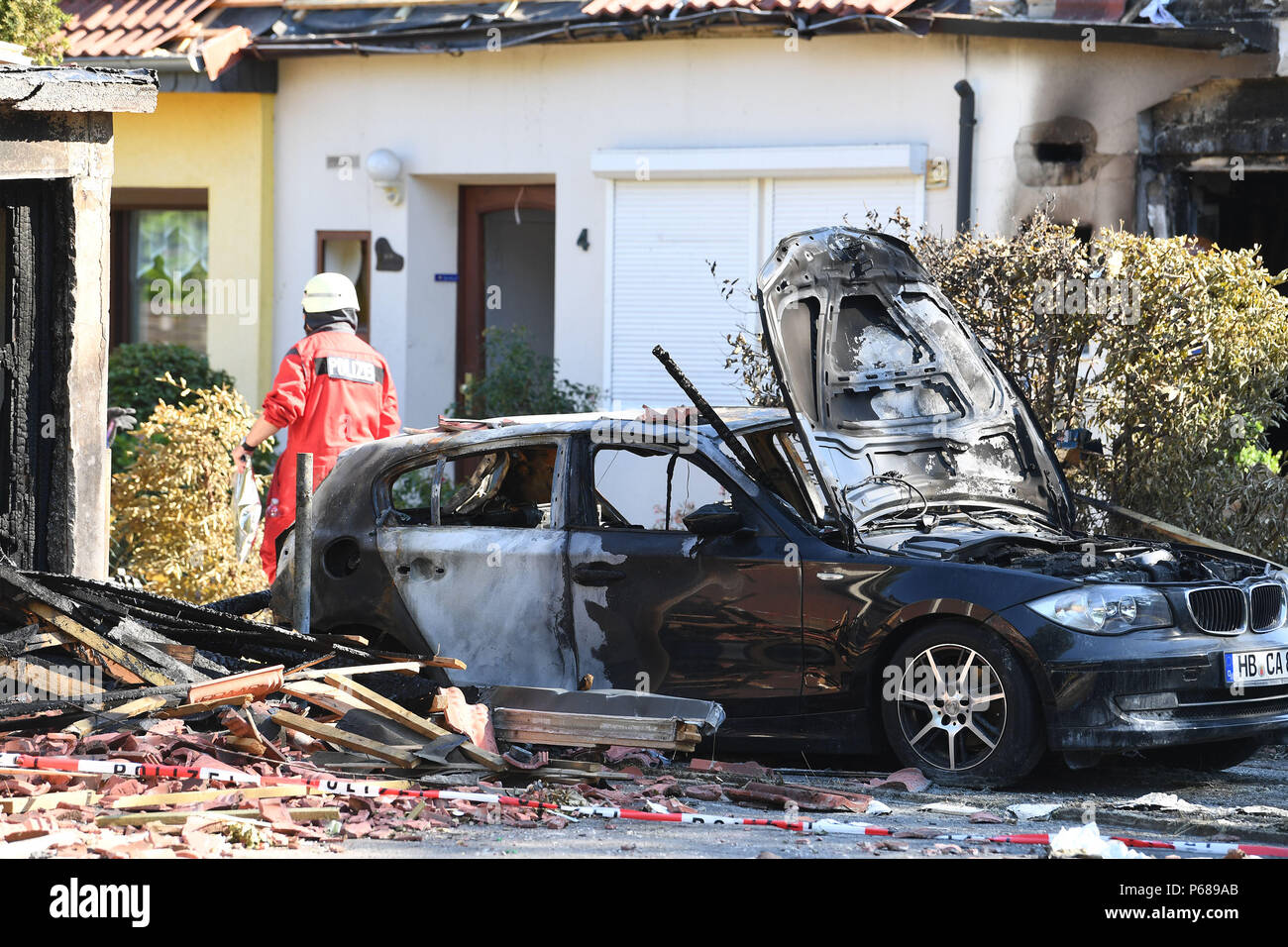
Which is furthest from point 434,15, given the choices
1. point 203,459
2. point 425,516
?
point 425,516

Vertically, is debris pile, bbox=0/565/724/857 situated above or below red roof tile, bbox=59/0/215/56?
below

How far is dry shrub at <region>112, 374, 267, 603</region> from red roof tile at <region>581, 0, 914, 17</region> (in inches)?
193

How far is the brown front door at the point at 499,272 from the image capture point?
1609 centimetres

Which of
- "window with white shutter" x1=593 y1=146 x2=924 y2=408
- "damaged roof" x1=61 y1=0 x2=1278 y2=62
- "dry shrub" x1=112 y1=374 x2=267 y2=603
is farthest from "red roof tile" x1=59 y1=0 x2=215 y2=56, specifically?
"dry shrub" x1=112 y1=374 x2=267 y2=603

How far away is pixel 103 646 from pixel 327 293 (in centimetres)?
289

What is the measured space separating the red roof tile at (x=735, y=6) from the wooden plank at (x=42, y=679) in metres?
8.18

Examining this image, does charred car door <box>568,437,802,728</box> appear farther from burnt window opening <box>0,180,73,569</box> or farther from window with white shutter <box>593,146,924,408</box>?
window with white shutter <box>593,146,924,408</box>

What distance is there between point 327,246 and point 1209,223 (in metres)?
7.75

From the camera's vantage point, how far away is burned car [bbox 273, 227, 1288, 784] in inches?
277

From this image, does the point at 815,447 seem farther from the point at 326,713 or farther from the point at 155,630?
the point at 155,630

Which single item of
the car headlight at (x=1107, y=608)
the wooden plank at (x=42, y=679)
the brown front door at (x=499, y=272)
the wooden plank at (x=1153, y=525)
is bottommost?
the wooden plank at (x=42, y=679)

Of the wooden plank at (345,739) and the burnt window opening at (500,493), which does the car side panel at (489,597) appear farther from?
the wooden plank at (345,739)

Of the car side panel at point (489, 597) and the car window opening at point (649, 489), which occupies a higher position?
the car window opening at point (649, 489)

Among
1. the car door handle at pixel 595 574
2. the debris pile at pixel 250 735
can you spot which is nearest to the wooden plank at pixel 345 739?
the debris pile at pixel 250 735
